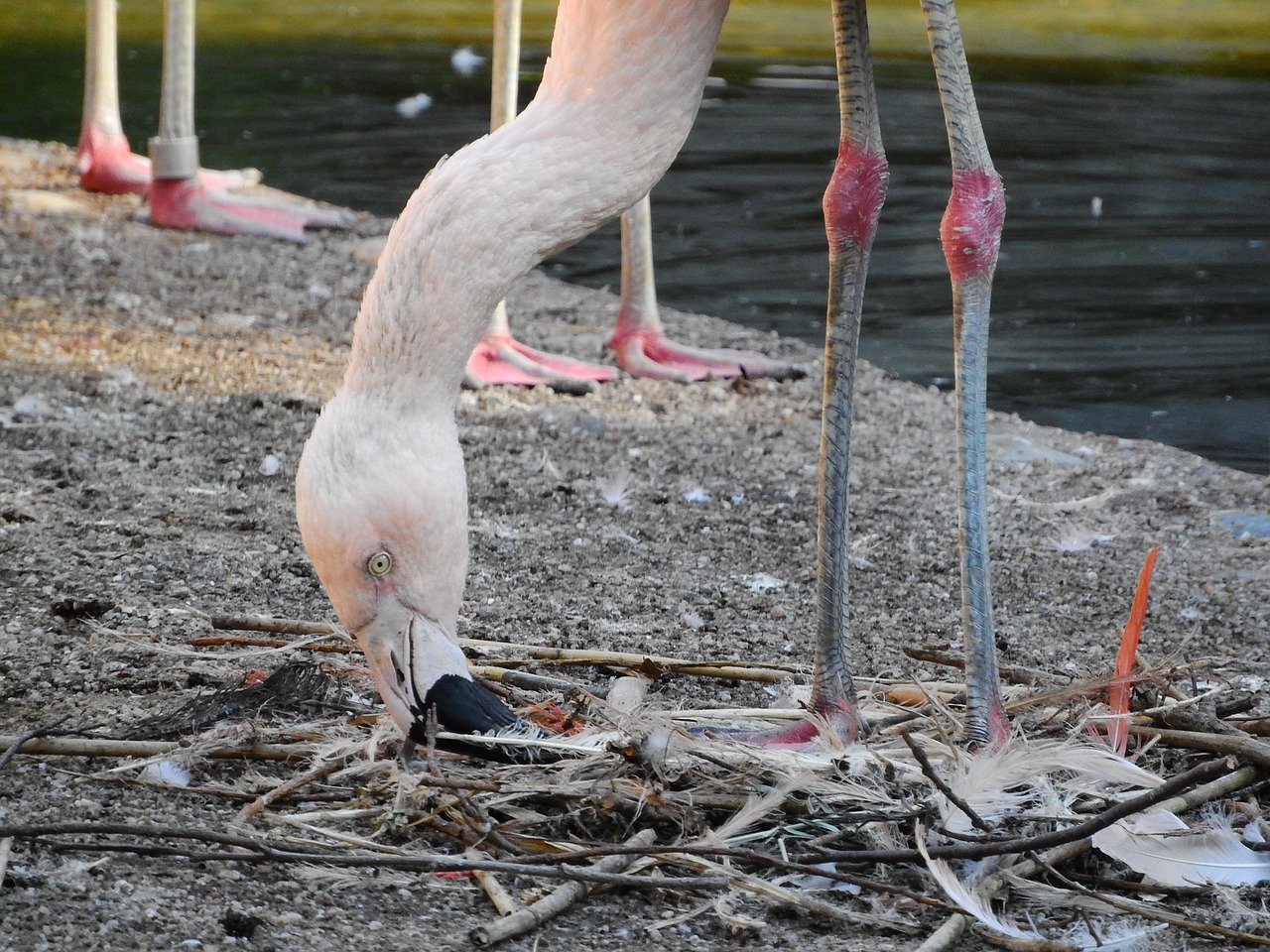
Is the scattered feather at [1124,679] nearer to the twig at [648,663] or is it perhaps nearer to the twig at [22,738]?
the twig at [648,663]

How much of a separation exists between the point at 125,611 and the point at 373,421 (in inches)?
48.0

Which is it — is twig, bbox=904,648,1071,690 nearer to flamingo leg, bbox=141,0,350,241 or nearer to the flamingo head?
the flamingo head

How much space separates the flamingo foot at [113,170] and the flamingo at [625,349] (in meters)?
3.26

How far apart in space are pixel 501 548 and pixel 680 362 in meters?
2.00

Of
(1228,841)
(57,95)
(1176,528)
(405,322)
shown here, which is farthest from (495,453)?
(57,95)

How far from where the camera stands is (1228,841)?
2.68m

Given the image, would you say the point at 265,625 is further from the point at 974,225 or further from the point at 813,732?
the point at 974,225

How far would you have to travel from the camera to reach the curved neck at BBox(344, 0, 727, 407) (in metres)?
2.82

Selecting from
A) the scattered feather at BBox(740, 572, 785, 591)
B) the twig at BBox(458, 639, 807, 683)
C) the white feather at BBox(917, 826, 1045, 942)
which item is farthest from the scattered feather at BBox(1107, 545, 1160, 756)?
the scattered feather at BBox(740, 572, 785, 591)

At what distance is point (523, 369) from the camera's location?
19.6 ft

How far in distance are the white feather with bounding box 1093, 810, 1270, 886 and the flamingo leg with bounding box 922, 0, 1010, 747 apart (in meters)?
0.31

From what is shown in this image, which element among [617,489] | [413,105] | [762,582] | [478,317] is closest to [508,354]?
[617,489]

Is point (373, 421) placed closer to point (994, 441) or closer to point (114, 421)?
point (114, 421)

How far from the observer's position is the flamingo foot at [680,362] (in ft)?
20.2
